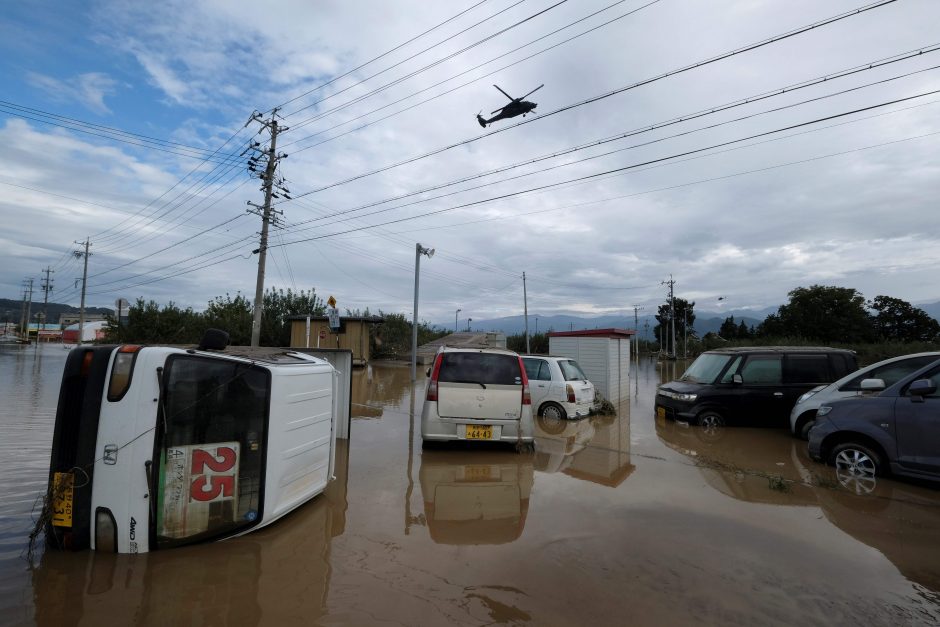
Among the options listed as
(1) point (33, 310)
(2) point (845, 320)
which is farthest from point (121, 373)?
(1) point (33, 310)

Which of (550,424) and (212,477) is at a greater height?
(212,477)

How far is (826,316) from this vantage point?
154 feet

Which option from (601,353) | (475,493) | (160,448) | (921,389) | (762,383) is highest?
(601,353)

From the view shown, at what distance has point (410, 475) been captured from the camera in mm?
5930

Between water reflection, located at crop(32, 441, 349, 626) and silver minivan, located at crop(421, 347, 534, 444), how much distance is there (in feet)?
9.64

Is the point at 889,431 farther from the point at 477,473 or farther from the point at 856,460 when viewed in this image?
the point at 477,473

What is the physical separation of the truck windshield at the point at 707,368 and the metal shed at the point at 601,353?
2526mm

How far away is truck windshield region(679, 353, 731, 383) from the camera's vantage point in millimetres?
9875

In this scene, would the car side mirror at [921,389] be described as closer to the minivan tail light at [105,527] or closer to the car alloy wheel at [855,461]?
the car alloy wheel at [855,461]

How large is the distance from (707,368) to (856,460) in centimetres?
429

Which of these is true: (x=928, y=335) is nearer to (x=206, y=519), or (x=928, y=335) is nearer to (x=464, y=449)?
(x=464, y=449)

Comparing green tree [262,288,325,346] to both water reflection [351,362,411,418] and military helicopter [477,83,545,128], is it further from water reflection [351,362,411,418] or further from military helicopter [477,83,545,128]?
military helicopter [477,83,545,128]

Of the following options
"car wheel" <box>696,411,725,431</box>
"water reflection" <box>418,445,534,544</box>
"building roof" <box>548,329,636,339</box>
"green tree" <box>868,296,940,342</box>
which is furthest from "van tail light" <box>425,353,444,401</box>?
"green tree" <box>868,296,940,342</box>

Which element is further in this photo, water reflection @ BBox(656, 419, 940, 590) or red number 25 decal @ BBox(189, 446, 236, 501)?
water reflection @ BBox(656, 419, 940, 590)
